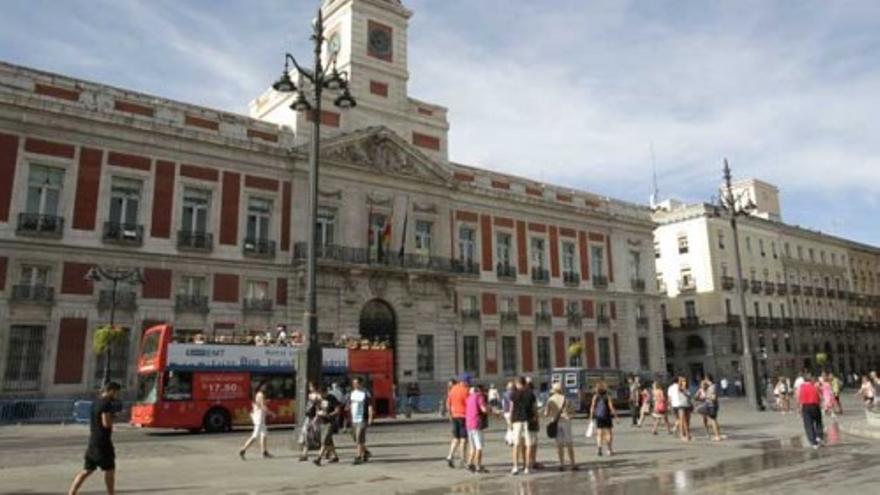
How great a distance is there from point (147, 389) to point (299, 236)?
13.4 meters

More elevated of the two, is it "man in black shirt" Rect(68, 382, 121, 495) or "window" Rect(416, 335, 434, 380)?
"window" Rect(416, 335, 434, 380)

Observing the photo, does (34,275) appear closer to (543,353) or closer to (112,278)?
(112,278)

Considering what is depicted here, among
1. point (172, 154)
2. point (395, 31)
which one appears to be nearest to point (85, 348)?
point (172, 154)

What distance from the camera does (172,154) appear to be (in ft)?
108

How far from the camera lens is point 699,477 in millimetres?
12180

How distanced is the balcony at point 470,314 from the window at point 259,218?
1236 cm

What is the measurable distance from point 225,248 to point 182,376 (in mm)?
10985

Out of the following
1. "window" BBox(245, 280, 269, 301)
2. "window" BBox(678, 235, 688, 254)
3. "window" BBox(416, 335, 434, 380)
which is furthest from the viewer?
"window" BBox(678, 235, 688, 254)

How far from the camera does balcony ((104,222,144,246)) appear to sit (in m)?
30.5

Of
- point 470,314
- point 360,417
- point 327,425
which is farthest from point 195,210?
point 360,417

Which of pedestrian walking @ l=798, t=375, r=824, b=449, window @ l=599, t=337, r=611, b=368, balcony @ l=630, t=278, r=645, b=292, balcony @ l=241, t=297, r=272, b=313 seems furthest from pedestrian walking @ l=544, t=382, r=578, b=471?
balcony @ l=630, t=278, r=645, b=292

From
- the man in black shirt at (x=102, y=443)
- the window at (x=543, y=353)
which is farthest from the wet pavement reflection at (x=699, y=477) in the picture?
the window at (x=543, y=353)

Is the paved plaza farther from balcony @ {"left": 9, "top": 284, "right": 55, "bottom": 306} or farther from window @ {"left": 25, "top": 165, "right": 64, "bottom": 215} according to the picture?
window @ {"left": 25, "top": 165, "right": 64, "bottom": 215}

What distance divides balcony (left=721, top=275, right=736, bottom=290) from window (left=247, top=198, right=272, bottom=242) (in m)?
40.6
